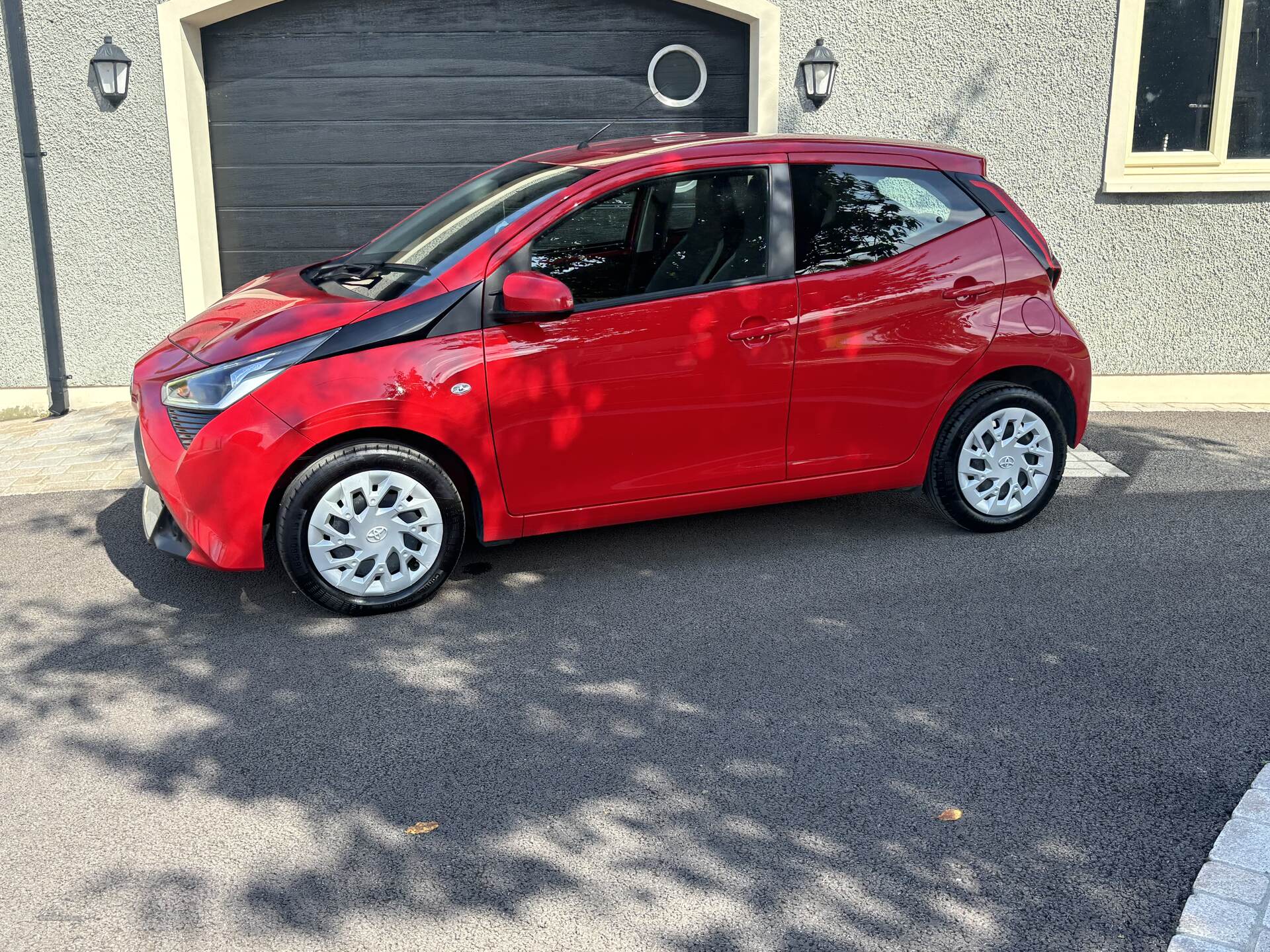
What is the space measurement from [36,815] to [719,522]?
338 centimetres

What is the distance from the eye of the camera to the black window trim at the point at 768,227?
5.07m

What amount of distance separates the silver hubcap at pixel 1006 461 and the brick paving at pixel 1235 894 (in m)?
2.44

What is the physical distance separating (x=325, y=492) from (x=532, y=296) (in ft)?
3.53

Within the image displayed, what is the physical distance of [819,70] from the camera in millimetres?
8219

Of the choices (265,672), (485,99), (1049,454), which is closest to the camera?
(265,672)

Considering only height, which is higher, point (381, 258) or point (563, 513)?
point (381, 258)

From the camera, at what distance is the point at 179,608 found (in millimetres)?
5070

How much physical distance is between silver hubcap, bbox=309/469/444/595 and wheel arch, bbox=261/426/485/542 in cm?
14

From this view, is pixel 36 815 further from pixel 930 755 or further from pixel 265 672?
pixel 930 755

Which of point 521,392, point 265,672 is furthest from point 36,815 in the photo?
point 521,392

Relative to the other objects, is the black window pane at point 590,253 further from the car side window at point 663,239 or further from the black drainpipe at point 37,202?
the black drainpipe at point 37,202

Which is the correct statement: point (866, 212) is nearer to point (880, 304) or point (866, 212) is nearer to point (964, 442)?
point (880, 304)

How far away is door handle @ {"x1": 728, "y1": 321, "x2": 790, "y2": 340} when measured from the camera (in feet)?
17.0

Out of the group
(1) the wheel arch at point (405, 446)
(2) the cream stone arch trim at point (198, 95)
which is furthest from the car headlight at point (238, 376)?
(2) the cream stone arch trim at point (198, 95)
